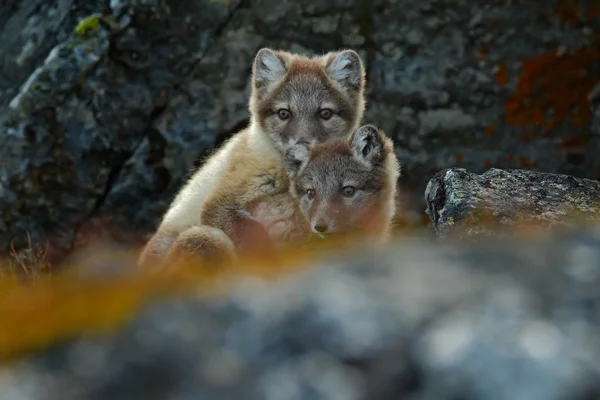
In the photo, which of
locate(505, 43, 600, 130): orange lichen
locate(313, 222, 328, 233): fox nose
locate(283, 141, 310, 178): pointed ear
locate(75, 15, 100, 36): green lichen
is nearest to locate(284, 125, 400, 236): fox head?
locate(283, 141, 310, 178): pointed ear

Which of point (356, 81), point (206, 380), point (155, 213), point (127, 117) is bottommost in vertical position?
point (155, 213)

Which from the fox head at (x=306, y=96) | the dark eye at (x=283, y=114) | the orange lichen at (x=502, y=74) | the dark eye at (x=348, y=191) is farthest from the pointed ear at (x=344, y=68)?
the orange lichen at (x=502, y=74)

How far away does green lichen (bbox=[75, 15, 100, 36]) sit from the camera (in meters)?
8.99

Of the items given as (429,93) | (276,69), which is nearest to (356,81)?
(276,69)

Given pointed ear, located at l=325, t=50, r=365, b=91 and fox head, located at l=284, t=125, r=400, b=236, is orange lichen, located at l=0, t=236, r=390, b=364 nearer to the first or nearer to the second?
fox head, located at l=284, t=125, r=400, b=236

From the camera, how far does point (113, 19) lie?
9016mm

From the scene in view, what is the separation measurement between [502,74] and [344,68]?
2389 mm

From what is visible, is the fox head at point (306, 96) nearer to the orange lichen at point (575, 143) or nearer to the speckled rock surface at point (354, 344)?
the orange lichen at point (575, 143)

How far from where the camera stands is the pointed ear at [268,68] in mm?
7250

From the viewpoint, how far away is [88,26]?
355 inches

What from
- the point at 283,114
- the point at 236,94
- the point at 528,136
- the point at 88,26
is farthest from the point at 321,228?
the point at 88,26

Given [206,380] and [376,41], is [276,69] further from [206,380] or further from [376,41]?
[206,380]

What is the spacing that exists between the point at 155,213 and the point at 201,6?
2.28 meters

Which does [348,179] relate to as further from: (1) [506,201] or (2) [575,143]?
(2) [575,143]
